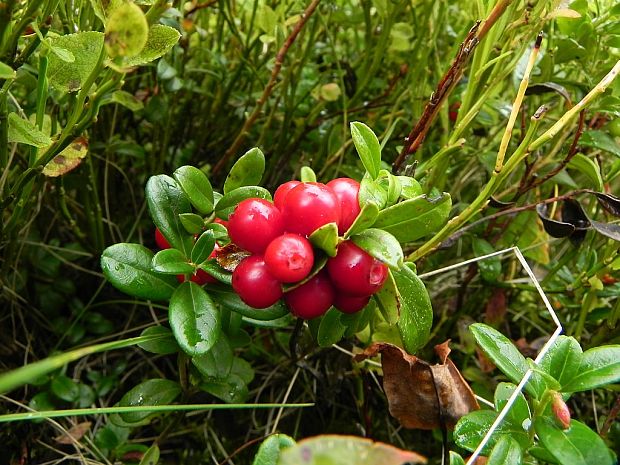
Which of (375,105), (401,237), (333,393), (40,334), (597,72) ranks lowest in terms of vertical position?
(40,334)

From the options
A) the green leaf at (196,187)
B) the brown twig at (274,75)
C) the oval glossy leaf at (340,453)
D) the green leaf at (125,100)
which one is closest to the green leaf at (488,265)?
the brown twig at (274,75)

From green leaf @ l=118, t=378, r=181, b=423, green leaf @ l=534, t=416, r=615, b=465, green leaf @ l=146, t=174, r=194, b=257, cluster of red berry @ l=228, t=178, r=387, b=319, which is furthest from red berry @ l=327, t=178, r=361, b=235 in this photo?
green leaf @ l=118, t=378, r=181, b=423

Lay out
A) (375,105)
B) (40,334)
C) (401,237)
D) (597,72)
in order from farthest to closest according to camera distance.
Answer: (375,105), (40,334), (597,72), (401,237)

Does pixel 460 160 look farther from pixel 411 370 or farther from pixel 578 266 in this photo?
pixel 411 370

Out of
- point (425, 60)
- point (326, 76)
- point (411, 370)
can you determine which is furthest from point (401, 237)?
point (326, 76)

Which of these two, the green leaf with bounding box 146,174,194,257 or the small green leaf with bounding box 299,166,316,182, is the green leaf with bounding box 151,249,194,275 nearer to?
the green leaf with bounding box 146,174,194,257

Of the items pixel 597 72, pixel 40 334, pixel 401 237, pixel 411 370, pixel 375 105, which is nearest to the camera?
pixel 401 237
